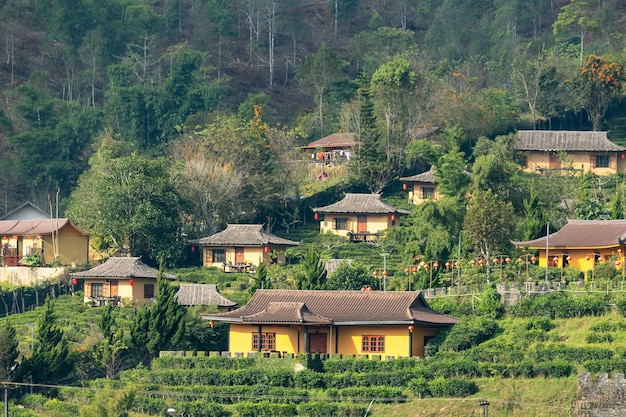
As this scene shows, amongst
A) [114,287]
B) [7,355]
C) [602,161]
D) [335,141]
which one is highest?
[335,141]

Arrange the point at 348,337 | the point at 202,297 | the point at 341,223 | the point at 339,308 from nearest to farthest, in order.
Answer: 1. the point at 348,337
2. the point at 339,308
3. the point at 202,297
4. the point at 341,223

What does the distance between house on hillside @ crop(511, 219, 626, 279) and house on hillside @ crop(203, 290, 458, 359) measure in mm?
9933

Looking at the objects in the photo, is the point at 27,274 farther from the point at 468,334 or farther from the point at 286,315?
the point at 468,334

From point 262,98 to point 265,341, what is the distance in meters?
46.9

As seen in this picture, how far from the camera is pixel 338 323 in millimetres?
78500

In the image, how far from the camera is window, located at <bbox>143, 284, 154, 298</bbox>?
3666 inches

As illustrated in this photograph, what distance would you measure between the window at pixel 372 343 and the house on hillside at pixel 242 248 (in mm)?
20647

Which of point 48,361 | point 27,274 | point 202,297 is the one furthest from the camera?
point 27,274

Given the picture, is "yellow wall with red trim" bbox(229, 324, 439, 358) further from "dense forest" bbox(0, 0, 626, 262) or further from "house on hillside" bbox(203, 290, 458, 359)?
"dense forest" bbox(0, 0, 626, 262)

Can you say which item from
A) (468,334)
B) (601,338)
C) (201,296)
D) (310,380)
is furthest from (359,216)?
(601,338)

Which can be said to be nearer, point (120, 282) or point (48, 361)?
point (48, 361)

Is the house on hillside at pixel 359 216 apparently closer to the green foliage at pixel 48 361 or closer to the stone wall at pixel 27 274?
the stone wall at pixel 27 274

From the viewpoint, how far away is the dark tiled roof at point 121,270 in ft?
303

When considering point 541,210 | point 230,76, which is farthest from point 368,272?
point 230,76
